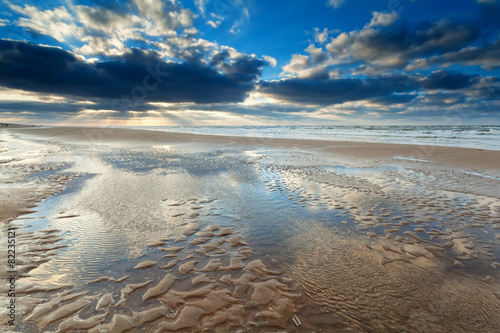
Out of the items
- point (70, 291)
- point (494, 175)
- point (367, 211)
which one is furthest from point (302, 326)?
point (494, 175)

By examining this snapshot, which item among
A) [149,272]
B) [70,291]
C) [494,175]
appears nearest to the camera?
[70,291]

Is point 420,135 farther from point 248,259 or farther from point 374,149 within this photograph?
point 248,259

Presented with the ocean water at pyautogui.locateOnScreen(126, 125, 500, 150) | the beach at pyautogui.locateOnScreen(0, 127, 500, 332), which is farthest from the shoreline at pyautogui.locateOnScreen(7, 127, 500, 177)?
the beach at pyautogui.locateOnScreen(0, 127, 500, 332)

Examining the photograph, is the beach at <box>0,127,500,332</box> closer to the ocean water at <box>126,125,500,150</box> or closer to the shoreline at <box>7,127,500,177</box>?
the shoreline at <box>7,127,500,177</box>

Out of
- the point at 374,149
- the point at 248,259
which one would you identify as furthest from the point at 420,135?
the point at 248,259

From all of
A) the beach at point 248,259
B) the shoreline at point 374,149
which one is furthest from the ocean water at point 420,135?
the beach at point 248,259

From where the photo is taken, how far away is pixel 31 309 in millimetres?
2854

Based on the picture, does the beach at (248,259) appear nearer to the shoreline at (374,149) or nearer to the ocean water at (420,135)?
the shoreline at (374,149)

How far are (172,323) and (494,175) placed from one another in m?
16.1

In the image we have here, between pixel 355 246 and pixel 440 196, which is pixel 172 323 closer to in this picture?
pixel 355 246

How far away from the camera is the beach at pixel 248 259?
285cm

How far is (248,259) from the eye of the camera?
13.7ft

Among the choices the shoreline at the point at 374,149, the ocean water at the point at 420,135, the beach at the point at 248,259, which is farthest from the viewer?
the ocean water at the point at 420,135

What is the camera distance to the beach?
2848 mm
